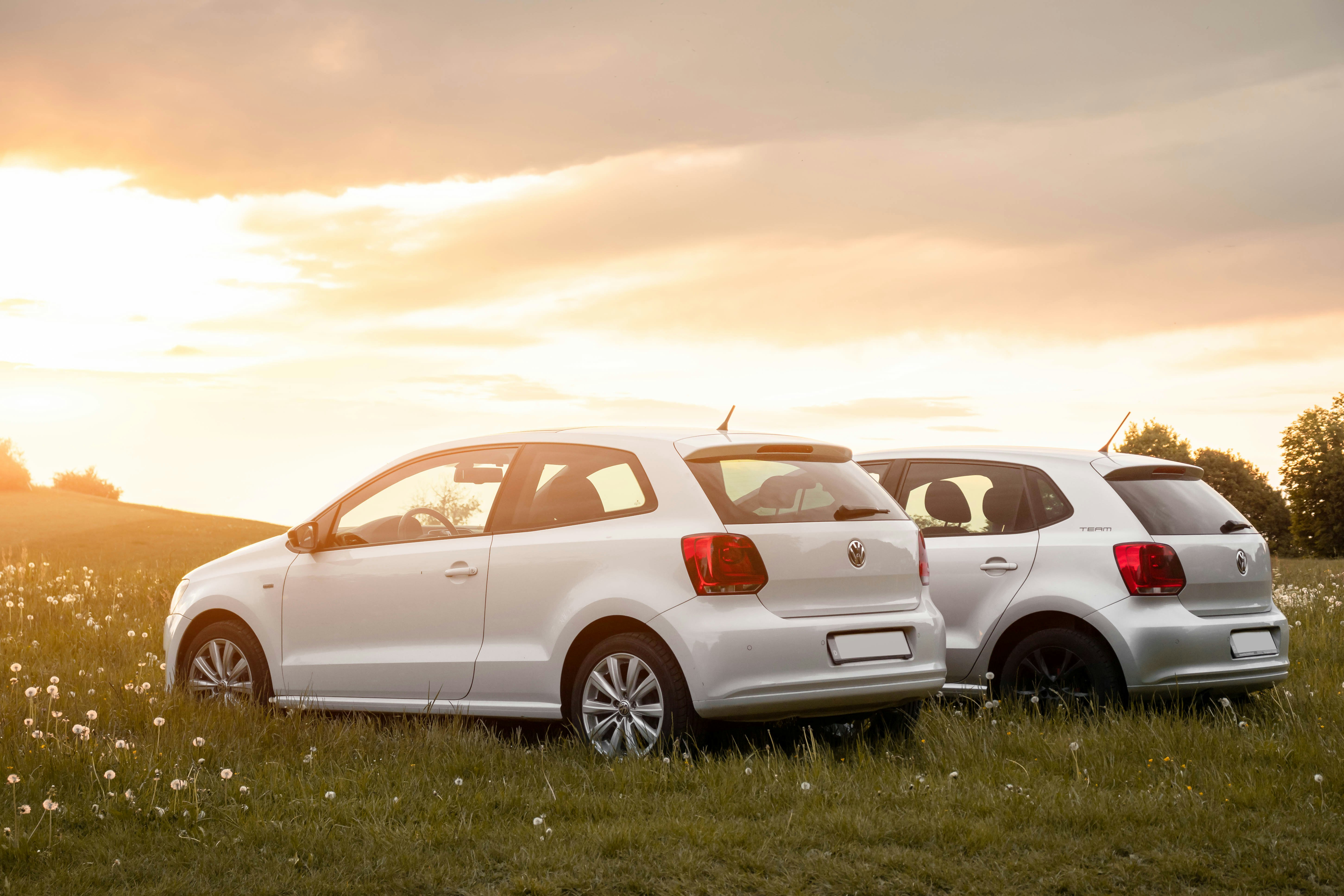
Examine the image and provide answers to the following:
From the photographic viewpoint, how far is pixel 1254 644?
25.7 ft

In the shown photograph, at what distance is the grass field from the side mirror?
1083 millimetres

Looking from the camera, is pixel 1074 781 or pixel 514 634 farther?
pixel 514 634

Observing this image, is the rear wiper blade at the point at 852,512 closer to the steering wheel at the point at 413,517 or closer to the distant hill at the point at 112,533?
the steering wheel at the point at 413,517

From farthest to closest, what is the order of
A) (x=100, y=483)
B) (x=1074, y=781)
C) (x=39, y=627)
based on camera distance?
(x=100, y=483), (x=39, y=627), (x=1074, y=781)

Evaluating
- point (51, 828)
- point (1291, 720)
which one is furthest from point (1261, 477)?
point (51, 828)

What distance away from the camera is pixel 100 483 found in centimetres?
5644

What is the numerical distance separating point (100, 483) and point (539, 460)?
183ft

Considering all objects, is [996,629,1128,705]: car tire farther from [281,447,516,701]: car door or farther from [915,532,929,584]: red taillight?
[281,447,516,701]: car door

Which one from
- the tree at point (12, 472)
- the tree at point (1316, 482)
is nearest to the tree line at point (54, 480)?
the tree at point (12, 472)

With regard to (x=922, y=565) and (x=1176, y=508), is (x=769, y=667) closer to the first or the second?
(x=922, y=565)

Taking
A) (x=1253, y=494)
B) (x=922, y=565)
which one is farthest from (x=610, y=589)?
(x=1253, y=494)

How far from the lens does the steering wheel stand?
753 centimetres

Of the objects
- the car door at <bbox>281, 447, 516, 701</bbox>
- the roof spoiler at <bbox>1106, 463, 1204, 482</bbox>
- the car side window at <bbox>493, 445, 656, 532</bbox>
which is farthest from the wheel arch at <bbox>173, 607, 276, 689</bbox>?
the roof spoiler at <bbox>1106, 463, 1204, 482</bbox>

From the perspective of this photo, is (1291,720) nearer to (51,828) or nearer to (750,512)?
(750,512)
